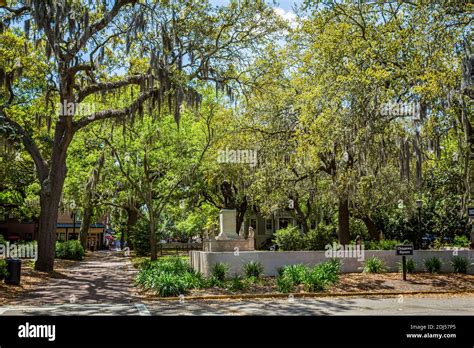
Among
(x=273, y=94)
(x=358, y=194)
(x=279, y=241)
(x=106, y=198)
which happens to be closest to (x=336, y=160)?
(x=358, y=194)

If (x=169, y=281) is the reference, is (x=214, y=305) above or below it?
below

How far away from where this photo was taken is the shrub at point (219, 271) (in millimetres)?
18312

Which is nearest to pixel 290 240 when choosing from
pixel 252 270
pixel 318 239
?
pixel 318 239

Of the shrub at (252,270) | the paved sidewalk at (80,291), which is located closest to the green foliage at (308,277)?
the shrub at (252,270)

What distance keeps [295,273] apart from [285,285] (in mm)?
1210

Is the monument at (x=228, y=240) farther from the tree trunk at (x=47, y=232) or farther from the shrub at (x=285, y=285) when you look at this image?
the tree trunk at (x=47, y=232)

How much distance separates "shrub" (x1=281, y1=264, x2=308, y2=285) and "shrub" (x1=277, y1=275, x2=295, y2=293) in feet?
0.87

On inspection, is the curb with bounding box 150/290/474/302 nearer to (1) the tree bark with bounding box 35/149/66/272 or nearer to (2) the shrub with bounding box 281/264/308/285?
(2) the shrub with bounding box 281/264/308/285

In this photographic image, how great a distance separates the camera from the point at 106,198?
41062 mm

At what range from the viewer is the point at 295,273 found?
58.7ft

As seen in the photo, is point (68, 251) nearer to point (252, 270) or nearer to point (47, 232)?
point (47, 232)

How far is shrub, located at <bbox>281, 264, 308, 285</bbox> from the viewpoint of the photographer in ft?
57.7

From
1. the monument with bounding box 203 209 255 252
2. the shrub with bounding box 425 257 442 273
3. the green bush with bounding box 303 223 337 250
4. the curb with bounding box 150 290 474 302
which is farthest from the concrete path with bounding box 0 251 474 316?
the green bush with bounding box 303 223 337 250

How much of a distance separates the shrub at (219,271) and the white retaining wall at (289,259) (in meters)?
0.54
